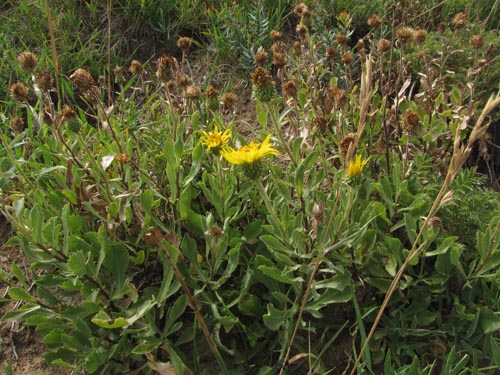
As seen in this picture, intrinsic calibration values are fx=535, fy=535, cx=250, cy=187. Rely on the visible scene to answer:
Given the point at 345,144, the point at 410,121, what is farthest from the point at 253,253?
the point at 410,121

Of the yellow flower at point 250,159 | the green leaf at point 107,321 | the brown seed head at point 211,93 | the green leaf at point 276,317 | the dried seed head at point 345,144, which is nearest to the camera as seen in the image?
the yellow flower at point 250,159

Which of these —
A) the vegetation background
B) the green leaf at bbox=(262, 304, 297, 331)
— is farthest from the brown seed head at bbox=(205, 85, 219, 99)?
the green leaf at bbox=(262, 304, 297, 331)

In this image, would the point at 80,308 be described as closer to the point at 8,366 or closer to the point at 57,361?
the point at 57,361

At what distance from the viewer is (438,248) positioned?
2066mm

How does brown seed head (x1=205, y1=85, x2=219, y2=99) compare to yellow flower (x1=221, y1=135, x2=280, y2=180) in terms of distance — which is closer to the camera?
yellow flower (x1=221, y1=135, x2=280, y2=180)

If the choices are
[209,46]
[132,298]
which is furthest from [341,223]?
[209,46]

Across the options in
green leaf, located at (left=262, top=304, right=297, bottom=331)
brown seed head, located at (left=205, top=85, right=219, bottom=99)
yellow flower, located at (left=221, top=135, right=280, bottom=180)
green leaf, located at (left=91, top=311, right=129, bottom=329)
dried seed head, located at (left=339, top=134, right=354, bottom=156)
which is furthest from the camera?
brown seed head, located at (left=205, top=85, right=219, bottom=99)

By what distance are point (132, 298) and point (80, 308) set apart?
0.20 meters

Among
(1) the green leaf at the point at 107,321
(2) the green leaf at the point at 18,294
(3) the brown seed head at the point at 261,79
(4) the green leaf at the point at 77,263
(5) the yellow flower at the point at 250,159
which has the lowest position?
(2) the green leaf at the point at 18,294

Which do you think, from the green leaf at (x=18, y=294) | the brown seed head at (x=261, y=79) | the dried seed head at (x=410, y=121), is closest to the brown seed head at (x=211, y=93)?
the brown seed head at (x=261, y=79)

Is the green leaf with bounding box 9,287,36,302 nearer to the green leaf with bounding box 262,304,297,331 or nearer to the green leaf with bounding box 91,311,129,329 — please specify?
the green leaf with bounding box 91,311,129,329

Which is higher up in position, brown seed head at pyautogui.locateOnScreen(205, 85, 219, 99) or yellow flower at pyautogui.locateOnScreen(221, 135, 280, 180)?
yellow flower at pyautogui.locateOnScreen(221, 135, 280, 180)

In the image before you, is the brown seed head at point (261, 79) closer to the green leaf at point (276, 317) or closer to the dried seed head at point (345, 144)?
the dried seed head at point (345, 144)

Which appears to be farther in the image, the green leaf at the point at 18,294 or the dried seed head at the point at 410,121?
the dried seed head at the point at 410,121
